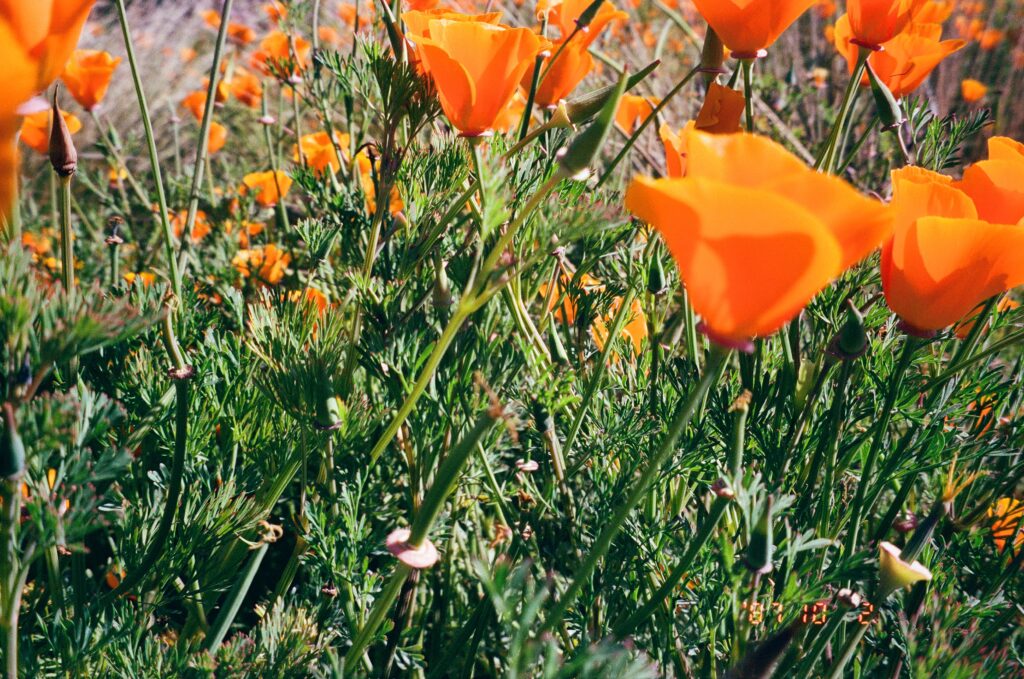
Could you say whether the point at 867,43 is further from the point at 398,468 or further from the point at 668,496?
the point at 398,468

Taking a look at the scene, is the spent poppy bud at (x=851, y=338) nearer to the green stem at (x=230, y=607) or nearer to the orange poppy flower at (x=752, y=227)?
the orange poppy flower at (x=752, y=227)

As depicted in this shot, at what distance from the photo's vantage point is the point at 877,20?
844mm

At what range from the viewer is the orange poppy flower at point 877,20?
2.75 ft

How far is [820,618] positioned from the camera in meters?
0.71

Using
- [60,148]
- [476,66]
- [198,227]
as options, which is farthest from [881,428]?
[198,227]

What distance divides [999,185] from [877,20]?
257 mm

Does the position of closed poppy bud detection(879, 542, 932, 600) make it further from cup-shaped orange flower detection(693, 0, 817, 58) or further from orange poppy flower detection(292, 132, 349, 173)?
orange poppy flower detection(292, 132, 349, 173)

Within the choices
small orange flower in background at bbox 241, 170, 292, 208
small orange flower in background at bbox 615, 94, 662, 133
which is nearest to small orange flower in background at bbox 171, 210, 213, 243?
small orange flower in background at bbox 241, 170, 292, 208

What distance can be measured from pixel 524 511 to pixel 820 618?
0.31 meters

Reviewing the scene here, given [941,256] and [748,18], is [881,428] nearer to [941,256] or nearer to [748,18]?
[941,256]

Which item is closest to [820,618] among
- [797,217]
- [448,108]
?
[797,217]

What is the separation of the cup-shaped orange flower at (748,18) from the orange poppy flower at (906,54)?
0.98 ft

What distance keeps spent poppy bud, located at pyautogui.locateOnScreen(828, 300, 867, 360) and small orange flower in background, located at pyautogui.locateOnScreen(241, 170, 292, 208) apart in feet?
3.62

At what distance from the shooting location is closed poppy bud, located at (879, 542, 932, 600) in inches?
23.0
